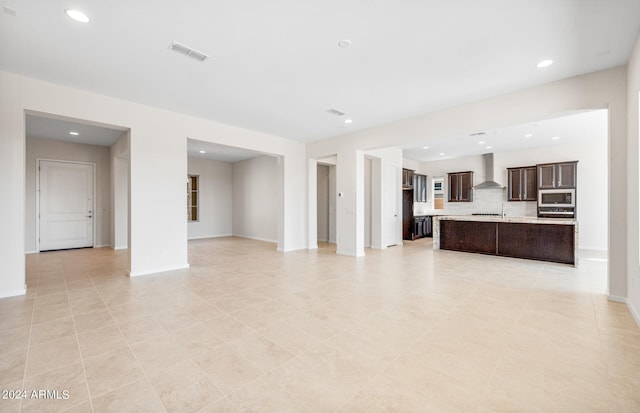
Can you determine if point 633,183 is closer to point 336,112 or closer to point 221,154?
point 336,112

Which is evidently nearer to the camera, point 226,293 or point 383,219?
point 226,293

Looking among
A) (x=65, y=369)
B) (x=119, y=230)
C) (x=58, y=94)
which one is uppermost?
(x=58, y=94)

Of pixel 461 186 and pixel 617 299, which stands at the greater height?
pixel 461 186

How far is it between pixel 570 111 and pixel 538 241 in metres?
3.12

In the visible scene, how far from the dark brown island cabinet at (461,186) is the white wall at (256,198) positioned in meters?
6.67

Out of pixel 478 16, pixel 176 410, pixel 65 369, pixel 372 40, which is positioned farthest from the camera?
pixel 372 40

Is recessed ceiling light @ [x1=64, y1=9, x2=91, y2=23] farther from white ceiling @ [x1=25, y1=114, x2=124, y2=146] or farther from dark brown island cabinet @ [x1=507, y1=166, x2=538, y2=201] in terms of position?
dark brown island cabinet @ [x1=507, y1=166, x2=538, y2=201]

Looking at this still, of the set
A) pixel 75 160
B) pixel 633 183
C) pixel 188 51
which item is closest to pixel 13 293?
pixel 188 51

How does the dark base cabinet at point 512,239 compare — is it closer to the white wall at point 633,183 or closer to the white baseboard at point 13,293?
the white wall at point 633,183

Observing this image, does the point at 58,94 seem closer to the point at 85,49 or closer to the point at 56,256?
the point at 85,49

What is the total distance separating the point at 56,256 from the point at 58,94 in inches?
179

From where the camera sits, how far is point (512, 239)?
245 inches

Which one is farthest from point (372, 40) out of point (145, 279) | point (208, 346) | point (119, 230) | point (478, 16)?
point (119, 230)

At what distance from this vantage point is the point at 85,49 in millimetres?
3117
